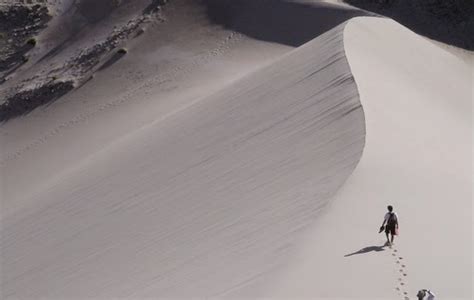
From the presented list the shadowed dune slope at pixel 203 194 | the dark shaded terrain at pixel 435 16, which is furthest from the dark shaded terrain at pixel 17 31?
the dark shaded terrain at pixel 435 16

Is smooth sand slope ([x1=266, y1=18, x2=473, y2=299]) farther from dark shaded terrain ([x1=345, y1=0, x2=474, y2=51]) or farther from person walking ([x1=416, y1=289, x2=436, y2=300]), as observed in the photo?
dark shaded terrain ([x1=345, y1=0, x2=474, y2=51])

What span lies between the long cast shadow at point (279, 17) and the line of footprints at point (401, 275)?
1298 cm

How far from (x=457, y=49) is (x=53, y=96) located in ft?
36.0

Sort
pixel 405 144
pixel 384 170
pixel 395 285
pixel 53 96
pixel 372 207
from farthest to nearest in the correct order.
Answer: pixel 53 96 → pixel 405 144 → pixel 384 170 → pixel 372 207 → pixel 395 285

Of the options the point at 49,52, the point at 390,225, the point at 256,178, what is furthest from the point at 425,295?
the point at 49,52

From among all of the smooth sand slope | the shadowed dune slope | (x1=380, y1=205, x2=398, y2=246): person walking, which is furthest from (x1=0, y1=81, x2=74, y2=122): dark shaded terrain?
(x1=380, y1=205, x2=398, y2=246): person walking

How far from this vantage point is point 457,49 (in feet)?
65.6

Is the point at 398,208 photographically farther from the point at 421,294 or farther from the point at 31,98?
the point at 31,98

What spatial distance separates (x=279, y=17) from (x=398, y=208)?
533 inches

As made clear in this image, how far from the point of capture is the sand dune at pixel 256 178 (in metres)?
7.27

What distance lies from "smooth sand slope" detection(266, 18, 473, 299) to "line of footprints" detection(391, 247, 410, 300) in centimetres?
1

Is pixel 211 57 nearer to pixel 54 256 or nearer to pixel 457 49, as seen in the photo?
pixel 457 49

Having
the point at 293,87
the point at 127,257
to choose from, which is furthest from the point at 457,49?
the point at 127,257

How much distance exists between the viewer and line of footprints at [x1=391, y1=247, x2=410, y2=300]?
650cm
